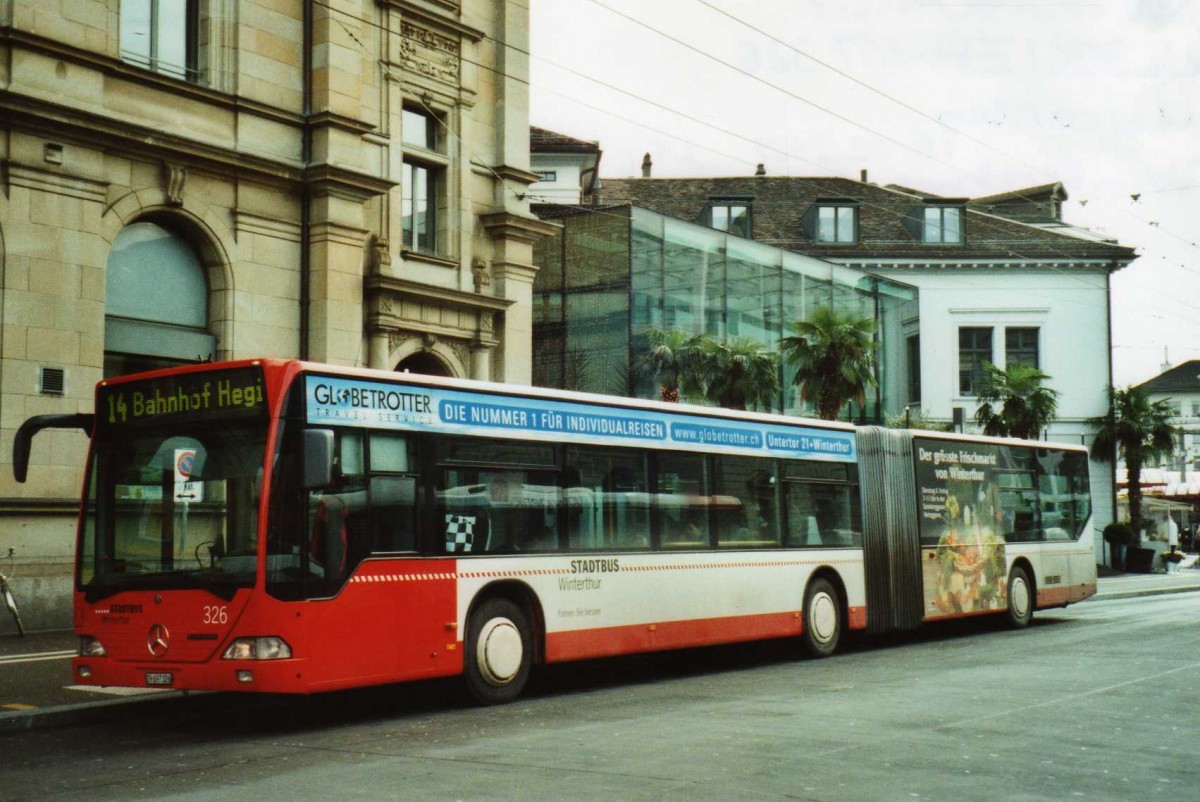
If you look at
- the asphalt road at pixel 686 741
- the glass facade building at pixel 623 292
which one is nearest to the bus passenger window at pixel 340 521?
the asphalt road at pixel 686 741

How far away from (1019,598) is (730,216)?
35704 millimetres

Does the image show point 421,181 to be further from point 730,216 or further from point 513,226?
point 730,216

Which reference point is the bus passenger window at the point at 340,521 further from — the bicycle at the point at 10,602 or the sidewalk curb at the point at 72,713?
the bicycle at the point at 10,602

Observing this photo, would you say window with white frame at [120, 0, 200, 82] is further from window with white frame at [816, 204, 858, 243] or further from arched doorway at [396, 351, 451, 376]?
window with white frame at [816, 204, 858, 243]

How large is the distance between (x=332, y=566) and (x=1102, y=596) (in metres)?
25.4

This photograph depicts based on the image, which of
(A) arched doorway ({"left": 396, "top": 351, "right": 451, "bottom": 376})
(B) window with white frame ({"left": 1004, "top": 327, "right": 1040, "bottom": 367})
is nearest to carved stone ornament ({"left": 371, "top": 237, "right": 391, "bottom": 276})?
(A) arched doorway ({"left": 396, "top": 351, "right": 451, "bottom": 376})

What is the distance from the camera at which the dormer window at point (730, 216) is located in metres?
55.3

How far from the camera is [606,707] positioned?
1182cm

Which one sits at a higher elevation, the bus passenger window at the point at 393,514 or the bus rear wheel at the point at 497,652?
the bus passenger window at the point at 393,514

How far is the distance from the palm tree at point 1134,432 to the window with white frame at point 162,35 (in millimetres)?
42593

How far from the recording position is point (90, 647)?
10930 mm

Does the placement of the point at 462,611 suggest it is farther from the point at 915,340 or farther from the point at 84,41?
the point at 915,340

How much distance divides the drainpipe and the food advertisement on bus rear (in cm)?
984

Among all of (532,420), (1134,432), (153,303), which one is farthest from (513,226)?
(1134,432)
